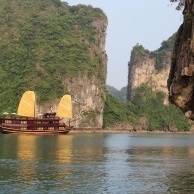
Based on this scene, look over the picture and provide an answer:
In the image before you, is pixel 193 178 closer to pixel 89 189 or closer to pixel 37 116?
pixel 89 189

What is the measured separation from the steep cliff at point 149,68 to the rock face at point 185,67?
4091 inches

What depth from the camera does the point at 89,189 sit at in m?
16.9

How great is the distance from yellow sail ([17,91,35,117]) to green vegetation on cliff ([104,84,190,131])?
118 feet

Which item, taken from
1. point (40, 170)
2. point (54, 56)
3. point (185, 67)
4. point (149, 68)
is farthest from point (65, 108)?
point (149, 68)

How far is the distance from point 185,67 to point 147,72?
352ft

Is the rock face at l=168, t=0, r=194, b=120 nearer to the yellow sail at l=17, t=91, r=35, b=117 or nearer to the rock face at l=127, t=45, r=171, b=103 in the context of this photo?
the yellow sail at l=17, t=91, r=35, b=117

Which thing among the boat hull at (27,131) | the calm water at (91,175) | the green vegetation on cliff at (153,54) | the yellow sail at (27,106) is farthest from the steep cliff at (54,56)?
the calm water at (91,175)

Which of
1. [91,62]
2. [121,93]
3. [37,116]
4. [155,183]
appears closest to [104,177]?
[155,183]

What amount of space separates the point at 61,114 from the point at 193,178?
49.1m

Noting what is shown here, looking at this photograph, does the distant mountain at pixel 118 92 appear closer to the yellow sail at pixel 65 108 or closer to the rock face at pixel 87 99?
the rock face at pixel 87 99

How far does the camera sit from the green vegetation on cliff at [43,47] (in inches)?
3324

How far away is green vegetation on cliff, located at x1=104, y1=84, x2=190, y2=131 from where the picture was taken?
100 m

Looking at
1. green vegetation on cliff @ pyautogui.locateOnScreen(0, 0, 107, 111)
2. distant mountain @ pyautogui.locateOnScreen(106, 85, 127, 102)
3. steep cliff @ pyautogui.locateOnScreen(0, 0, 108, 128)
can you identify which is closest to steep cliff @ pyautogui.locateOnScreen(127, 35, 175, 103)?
steep cliff @ pyautogui.locateOnScreen(0, 0, 108, 128)

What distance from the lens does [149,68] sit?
122 meters
